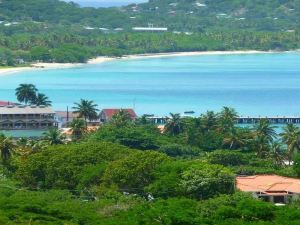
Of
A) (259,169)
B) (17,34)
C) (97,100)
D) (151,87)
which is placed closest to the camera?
(259,169)

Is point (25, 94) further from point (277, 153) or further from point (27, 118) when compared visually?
point (277, 153)

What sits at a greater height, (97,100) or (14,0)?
(14,0)

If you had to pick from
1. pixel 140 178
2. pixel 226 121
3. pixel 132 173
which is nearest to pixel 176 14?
pixel 226 121

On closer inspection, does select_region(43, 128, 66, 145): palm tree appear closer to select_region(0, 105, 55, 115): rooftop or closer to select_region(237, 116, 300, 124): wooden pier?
select_region(0, 105, 55, 115): rooftop

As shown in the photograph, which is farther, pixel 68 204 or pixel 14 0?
pixel 14 0

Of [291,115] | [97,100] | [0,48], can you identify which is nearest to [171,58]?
[0,48]

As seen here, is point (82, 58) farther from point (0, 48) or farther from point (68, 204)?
point (68, 204)
